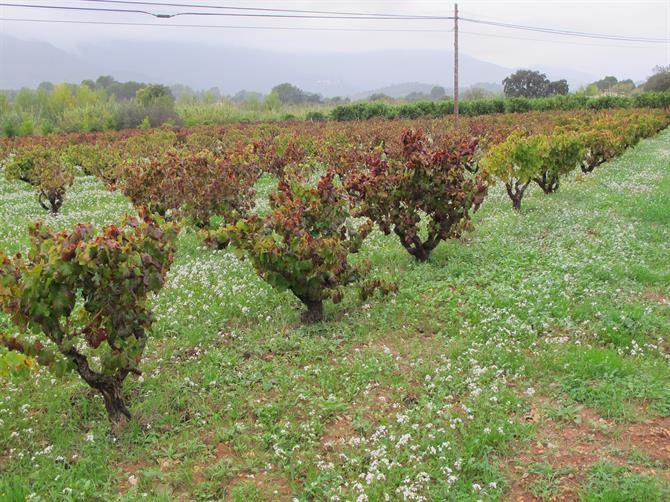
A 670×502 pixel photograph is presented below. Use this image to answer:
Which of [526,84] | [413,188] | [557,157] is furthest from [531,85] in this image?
[413,188]

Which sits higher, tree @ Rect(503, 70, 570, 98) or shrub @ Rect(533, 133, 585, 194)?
tree @ Rect(503, 70, 570, 98)

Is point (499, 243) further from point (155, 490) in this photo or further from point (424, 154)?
point (155, 490)

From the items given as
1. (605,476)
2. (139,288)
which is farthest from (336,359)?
(605,476)

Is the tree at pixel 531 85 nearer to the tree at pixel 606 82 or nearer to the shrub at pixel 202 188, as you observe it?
the tree at pixel 606 82

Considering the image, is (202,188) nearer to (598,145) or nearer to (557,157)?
(557,157)

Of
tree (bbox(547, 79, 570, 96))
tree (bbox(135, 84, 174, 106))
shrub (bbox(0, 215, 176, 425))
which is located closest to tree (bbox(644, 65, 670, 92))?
tree (bbox(547, 79, 570, 96))

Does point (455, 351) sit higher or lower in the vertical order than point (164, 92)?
lower

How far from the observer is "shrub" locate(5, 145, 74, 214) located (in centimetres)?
1508

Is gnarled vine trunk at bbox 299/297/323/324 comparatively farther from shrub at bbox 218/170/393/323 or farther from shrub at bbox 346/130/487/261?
shrub at bbox 346/130/487/261

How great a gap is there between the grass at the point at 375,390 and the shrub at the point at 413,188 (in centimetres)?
82

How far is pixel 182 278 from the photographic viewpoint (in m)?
8.70

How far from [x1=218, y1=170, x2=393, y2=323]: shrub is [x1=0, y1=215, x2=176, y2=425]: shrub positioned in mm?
1540

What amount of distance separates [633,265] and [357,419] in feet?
17.4

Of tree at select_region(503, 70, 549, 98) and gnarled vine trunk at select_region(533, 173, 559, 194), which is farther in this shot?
tree at select_region(503, 70, 549, 98)
